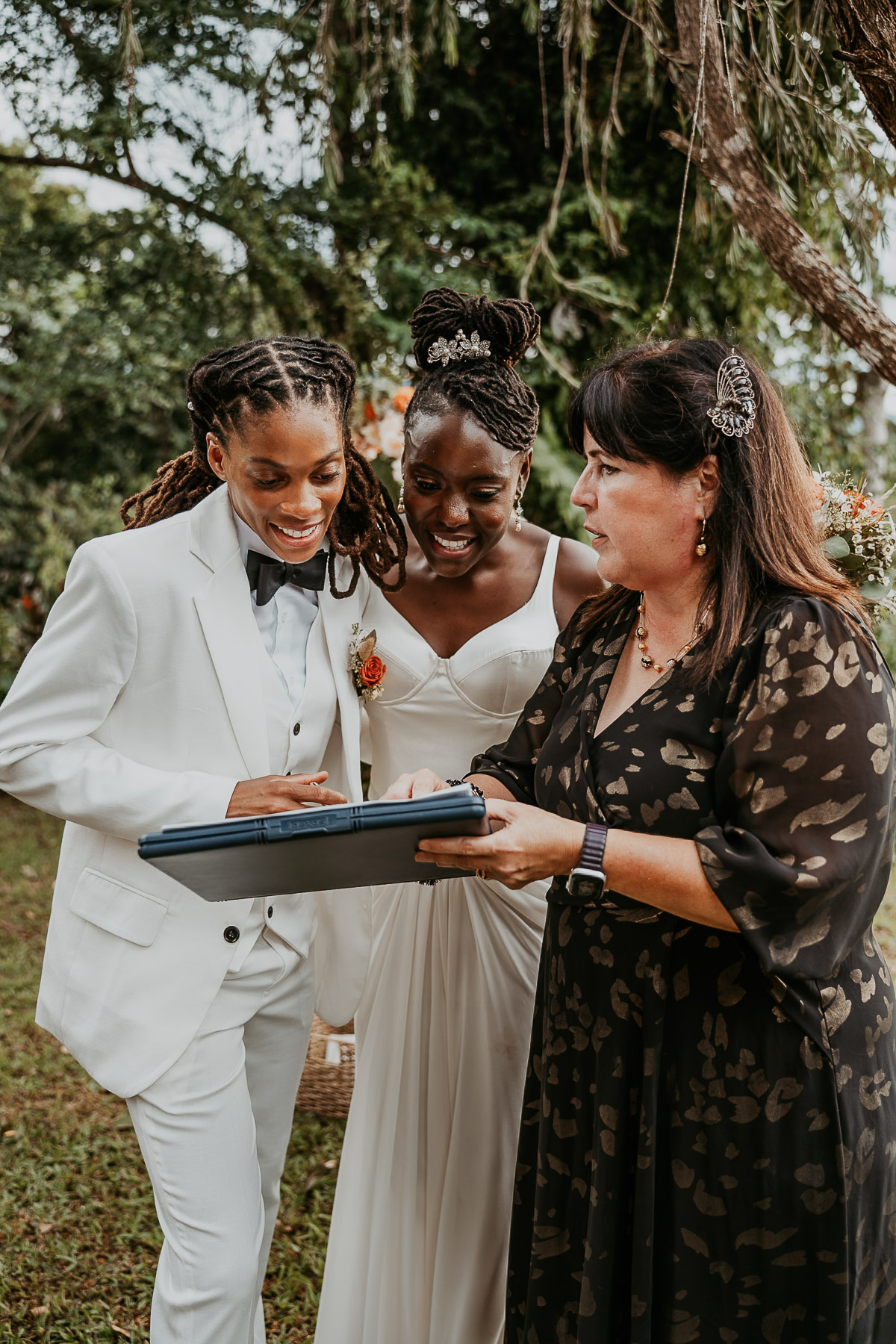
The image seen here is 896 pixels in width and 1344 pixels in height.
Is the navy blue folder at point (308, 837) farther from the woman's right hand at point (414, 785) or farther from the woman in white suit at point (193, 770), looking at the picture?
the woman's right hand at point (414, 785)

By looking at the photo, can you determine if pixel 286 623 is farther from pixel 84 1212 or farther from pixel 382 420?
pixel 84 1212

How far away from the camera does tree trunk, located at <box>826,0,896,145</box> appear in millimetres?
2717

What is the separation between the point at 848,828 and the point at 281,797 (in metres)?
1.13

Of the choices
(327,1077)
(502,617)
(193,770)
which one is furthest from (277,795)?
(327,1077)

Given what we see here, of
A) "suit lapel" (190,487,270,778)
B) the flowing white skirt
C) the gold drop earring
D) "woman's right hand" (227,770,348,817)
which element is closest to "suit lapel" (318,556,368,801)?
"suit lapel" (190,487,270,778)

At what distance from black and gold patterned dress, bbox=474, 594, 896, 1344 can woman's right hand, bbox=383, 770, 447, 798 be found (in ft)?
1.15

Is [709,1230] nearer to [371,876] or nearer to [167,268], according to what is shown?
[371,876]

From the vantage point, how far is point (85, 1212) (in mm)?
4086

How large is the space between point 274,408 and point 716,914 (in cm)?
140

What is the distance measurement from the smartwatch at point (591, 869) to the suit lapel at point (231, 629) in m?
0.80

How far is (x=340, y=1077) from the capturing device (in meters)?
4.82

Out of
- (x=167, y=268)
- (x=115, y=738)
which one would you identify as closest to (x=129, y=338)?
(x=167, y=268)

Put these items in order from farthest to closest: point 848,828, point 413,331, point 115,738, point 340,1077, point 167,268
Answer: point 167,268 → point 340,1077 → point 413,331 → point 115,738 → point 848,828

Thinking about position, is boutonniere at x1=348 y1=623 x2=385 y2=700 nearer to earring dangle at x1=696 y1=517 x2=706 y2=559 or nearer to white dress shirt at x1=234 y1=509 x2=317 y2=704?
white dress shirt at x1=234 y1=509 x2=317 y2=704
